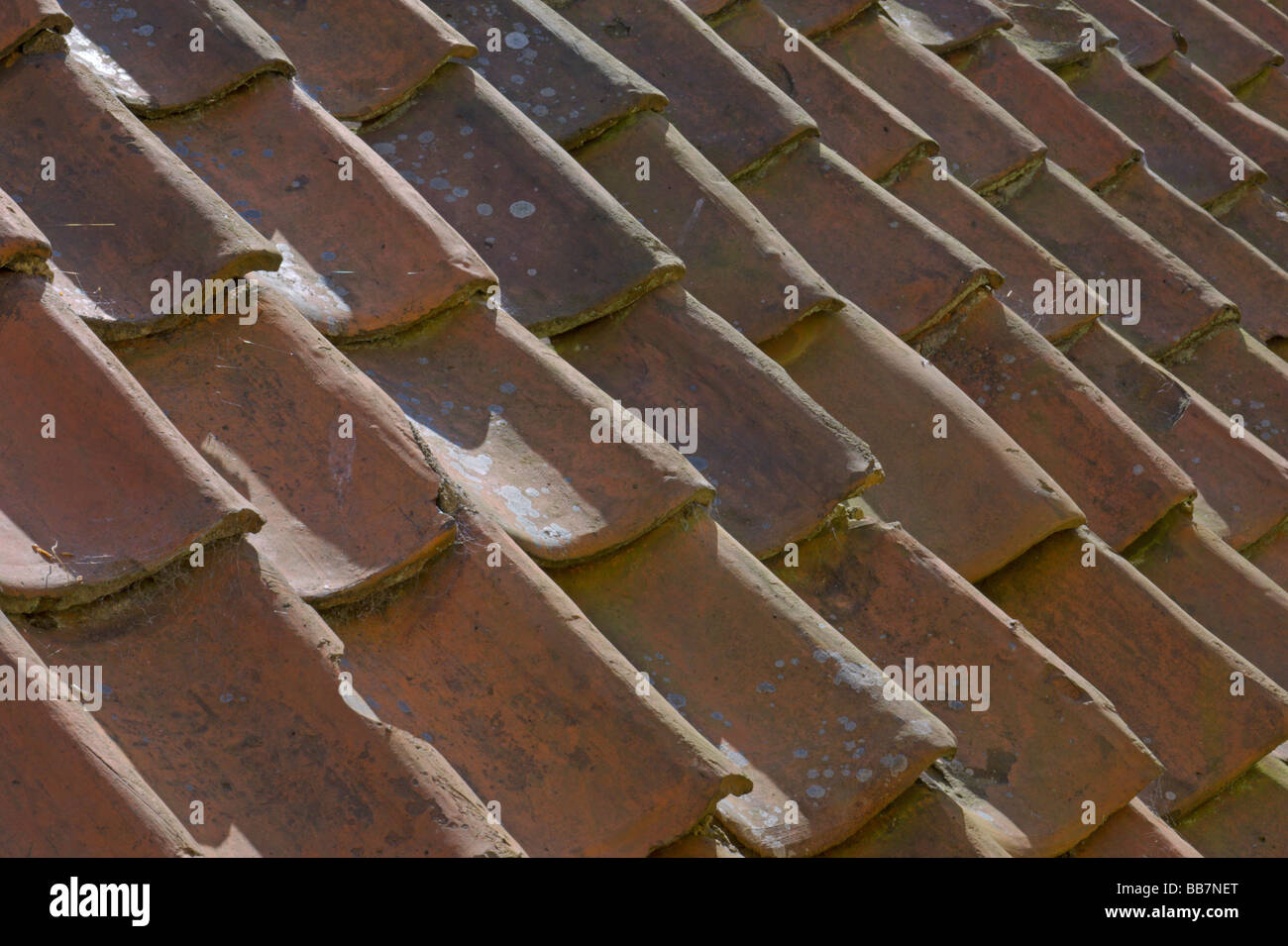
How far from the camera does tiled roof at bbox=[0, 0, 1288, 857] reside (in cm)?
164

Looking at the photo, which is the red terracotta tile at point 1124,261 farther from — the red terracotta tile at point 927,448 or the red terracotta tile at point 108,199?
the red terracotta tile at point 108,199

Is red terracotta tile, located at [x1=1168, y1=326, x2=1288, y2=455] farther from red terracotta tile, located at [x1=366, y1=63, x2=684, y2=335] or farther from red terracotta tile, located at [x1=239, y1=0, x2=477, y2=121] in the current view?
red terracotta tile, located at [x1=239, y1=0, x2=477, y2=121]

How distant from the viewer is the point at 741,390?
2.40 m

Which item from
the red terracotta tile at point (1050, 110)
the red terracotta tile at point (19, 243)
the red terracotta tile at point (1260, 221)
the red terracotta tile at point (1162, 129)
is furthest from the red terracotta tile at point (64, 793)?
the red terracotta tile at point (1260, 221)

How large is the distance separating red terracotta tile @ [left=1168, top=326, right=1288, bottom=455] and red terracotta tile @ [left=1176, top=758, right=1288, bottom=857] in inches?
47.3

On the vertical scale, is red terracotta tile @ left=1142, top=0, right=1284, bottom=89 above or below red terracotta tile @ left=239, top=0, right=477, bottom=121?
above

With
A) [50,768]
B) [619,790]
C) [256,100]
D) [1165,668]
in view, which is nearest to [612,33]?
[256,100]

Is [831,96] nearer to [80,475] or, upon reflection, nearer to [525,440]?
[525,440]

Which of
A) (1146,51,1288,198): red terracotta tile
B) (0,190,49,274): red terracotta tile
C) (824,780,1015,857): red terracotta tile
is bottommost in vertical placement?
(824,780,1015,857): red terracotta tile

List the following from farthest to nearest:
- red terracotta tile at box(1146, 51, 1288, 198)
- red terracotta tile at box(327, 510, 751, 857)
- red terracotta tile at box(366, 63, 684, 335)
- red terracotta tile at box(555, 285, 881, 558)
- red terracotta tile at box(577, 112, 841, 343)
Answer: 1. red terracotta tile at box(1146, 51, 1288, 198)
2. red terracotta tile at box(577, 112, 841, 343)
3. red terracotta tile at box(366, 63, 684, 335)
4. red terracotta tile at box(555, 285, 881, 558)
5. red terracotta tile at box(327, 510, 751, 857)

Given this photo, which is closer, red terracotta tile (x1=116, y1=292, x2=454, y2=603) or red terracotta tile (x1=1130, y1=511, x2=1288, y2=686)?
red terracotta tile (x1=116, y1=292, x2=454, y2=603)

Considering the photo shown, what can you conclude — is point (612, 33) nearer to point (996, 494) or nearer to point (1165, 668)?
point (996, 494)

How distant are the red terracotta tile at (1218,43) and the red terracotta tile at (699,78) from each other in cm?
267

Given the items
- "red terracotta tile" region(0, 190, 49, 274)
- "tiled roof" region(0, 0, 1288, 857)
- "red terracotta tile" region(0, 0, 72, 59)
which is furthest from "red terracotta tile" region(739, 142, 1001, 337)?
"red terracotta tile" region(0, 190, 49, 274)
